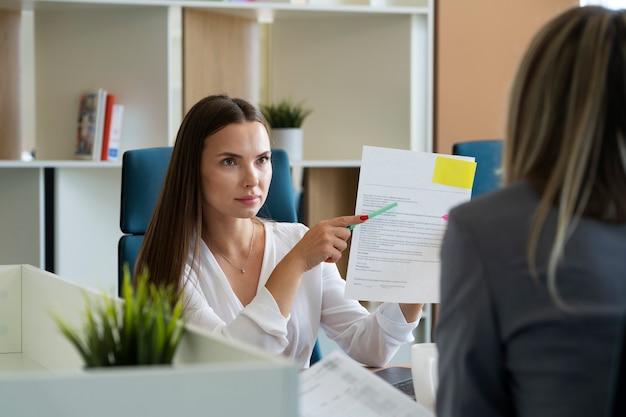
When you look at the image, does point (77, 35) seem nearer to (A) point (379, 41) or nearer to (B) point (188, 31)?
(B) point (188, 31)

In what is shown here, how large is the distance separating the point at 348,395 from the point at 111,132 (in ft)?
7.50

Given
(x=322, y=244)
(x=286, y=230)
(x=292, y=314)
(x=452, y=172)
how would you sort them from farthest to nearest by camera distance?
(x=286, y=230)
(x=292, y=314)
(x=322, y=244)
(x=452, y=172)

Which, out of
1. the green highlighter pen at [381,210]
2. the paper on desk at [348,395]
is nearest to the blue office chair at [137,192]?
the green highlighter pen at [381,210]

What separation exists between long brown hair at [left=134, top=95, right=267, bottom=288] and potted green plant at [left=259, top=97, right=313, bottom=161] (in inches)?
52.1

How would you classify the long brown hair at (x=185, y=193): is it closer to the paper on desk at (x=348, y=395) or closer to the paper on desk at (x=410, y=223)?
the paper on desk at (x=410, y=223)

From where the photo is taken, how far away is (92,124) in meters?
3.40

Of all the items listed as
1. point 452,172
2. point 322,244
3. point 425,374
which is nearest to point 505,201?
point 425,374

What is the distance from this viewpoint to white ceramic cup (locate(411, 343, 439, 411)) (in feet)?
4.66

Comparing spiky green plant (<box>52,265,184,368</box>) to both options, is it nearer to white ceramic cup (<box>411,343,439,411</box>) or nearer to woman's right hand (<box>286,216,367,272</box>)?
white ceramic cup (<box>411,343,439,411</box>)

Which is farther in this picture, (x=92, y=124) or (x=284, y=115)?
(x=284, y=115)

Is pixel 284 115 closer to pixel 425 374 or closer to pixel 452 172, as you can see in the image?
pixel 452 172

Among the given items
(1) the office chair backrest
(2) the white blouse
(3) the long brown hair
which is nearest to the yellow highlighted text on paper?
(2) the white blouse

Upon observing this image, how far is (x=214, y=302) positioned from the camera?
2113 mm

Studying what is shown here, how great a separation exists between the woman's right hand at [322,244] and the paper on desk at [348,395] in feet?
1.74
